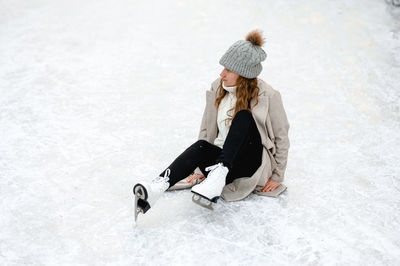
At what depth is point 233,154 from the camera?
7.24 feet

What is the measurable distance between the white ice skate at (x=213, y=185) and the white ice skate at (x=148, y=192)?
17 centimetres

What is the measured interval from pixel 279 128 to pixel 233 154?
1.06 ft

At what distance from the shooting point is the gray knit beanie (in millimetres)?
2178

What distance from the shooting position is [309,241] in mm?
2225

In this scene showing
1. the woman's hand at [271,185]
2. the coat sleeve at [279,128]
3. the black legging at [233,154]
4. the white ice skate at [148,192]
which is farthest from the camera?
the woman's hand at [271,185]

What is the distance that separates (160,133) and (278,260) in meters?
1.38

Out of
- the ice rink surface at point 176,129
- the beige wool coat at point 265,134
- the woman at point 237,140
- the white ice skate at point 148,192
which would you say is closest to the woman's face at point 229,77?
the woman at point 237,140

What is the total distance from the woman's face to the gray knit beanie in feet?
0.17

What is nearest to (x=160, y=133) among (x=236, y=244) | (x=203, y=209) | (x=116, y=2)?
(x=203, y=209)

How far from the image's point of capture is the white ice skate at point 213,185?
6.95 ft

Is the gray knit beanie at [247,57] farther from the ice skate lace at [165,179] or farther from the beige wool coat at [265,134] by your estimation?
the ice skate lace at [165,179]

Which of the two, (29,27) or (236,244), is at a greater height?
(29,27)

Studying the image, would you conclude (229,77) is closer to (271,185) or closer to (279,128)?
(279,128)

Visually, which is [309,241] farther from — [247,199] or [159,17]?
[159,17]
